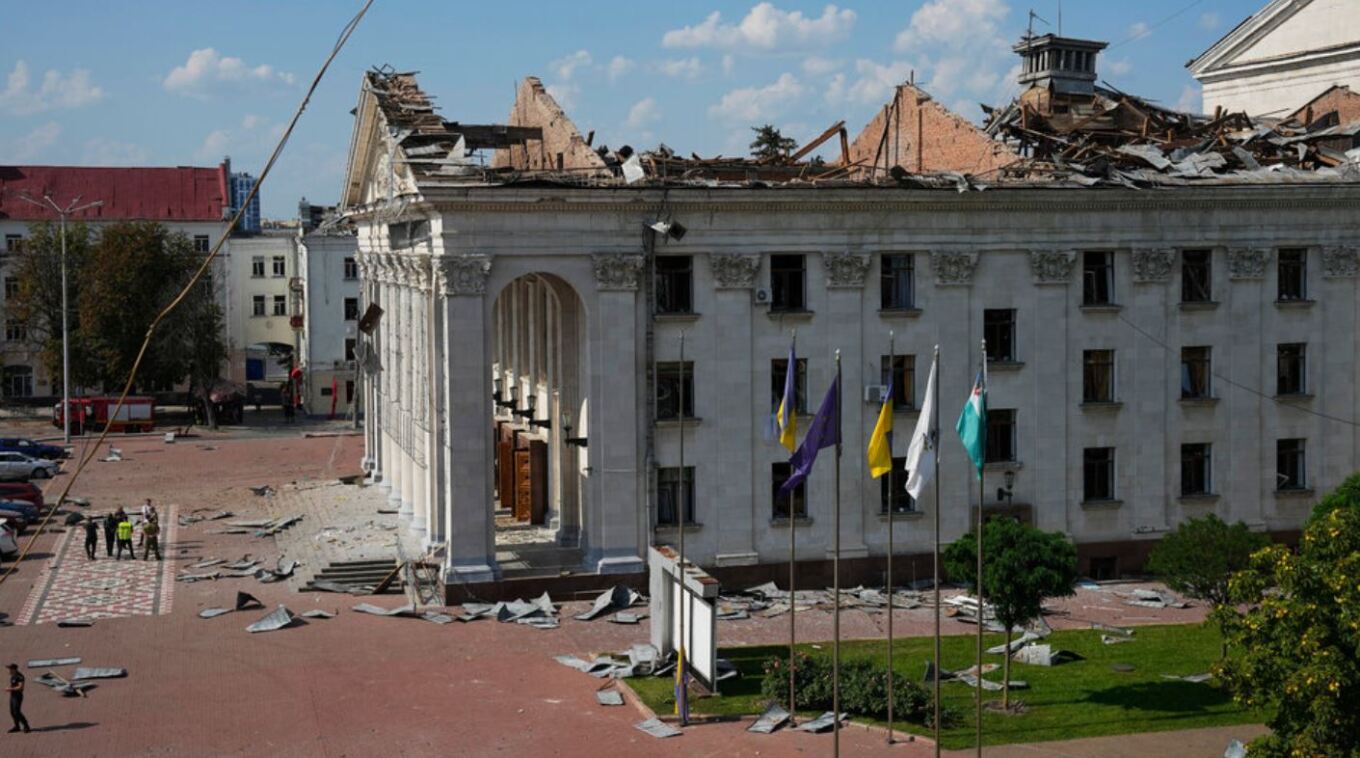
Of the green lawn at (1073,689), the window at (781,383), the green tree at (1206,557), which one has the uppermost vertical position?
the window at (781,383)

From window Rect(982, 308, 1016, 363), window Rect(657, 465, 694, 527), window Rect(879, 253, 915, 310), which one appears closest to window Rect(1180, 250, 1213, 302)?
window Rect(982, 308, 1016, 363)

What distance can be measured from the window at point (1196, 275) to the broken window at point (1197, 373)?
1.66 m

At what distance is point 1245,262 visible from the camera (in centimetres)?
4919

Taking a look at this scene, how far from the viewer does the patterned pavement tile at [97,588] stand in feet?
145

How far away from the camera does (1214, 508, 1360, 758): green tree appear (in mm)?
24812

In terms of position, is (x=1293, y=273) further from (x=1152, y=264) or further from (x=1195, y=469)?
(x=1195, y=469)

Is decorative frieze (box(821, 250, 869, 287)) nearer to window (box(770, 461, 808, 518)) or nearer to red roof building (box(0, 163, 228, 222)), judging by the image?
window (box(770, 461, 808, 518))

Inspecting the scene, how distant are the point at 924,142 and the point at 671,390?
15444 mm

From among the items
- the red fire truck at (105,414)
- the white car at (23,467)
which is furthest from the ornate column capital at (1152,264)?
the red fire truck at (105,414)

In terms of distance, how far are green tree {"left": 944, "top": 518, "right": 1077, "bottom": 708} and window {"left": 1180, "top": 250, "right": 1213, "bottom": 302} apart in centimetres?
1590

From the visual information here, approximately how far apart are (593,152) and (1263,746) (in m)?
29.5

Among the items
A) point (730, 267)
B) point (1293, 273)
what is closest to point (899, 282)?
point (730, 267)

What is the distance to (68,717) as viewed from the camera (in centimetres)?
3456

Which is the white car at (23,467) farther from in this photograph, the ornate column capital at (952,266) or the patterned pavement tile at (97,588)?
the ornate column capital at (952,266)
